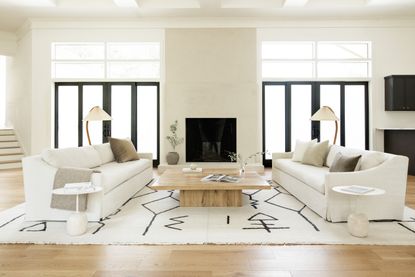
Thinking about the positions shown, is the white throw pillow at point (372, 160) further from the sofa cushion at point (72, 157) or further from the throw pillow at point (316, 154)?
the sofa cushion at point (72, 157)

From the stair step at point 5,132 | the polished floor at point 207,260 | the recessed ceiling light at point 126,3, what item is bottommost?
the polished floor at point 207,260

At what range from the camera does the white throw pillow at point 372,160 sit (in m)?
3.29

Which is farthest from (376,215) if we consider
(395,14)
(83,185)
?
(395,14)

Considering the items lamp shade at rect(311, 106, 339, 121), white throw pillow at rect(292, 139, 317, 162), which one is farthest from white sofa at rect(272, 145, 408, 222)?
lamp shade at rect(311, 106, 339, 121)

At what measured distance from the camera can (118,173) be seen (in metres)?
3.85

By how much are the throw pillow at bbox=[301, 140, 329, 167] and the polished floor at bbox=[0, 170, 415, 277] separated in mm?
2266

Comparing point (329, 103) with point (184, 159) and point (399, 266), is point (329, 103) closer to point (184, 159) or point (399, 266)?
point (184, 159)

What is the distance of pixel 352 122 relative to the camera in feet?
24.5

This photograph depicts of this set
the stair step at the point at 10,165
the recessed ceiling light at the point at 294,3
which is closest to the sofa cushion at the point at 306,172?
the recessed ceiling light at the point at 294,3

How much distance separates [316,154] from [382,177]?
1602 millimetres

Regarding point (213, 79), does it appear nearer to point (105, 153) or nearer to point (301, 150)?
point (301, 150)

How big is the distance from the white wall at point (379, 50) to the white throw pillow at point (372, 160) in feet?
14.5

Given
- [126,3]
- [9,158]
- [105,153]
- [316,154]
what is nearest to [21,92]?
[9,158]

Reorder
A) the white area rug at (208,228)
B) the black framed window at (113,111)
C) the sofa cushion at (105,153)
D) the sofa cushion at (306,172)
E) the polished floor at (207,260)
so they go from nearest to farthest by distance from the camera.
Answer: the polished floor at (207,260) → the white area rug at (208,228) → the sofa cushion at (306,172) → the sofa cushion at (105,153) → the black framed window at (113,111)
